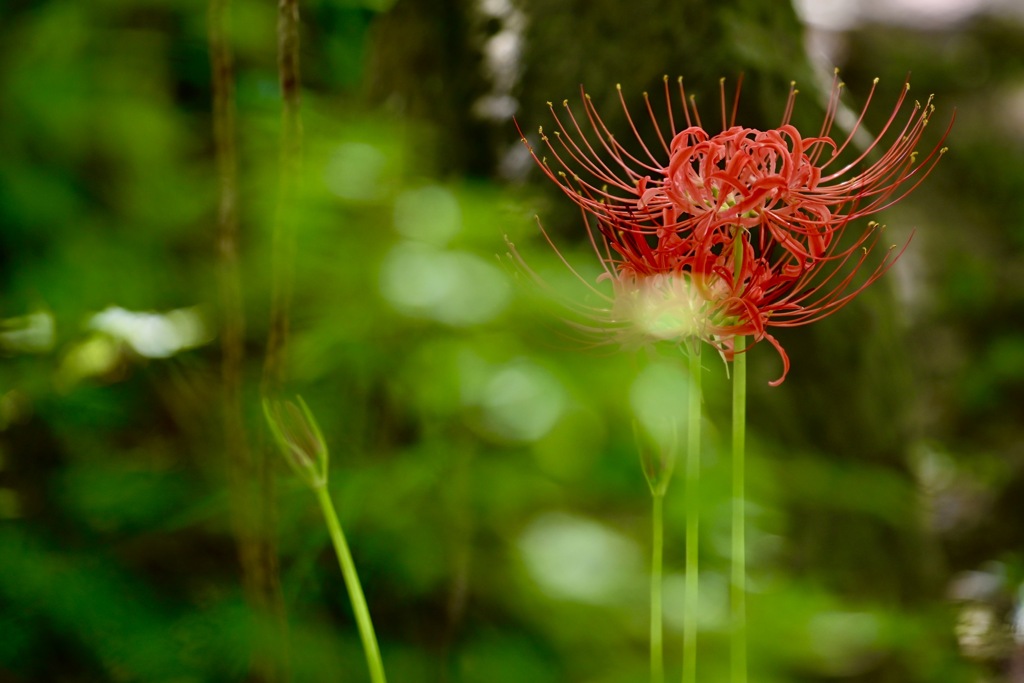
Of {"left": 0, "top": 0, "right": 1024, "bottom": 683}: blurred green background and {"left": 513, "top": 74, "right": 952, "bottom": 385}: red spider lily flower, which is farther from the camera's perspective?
{"left": 0, "top": 0, "right": 1024, "bottom": 683}: blurred green background

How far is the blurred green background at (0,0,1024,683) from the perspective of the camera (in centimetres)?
73

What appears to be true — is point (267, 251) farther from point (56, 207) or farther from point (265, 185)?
point (56, 207)

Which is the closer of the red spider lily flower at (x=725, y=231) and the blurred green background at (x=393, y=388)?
the red spider lily flower at (x=725, y=231)

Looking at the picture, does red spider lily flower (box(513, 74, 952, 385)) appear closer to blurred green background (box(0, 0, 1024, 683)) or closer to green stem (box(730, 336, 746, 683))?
green stem (box(730, 336, 746, 683))

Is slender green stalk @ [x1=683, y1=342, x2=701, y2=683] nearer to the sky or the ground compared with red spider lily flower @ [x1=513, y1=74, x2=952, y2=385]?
nearer to the ground

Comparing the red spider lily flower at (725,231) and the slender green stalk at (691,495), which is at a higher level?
the red spider lily flower at (725,231)

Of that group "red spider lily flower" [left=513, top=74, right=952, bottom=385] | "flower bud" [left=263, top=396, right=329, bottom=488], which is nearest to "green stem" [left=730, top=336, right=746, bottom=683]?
"red spider lily flower" [left=513, top=74, right=952, bottom=385]

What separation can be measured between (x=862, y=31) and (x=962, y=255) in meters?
0.84

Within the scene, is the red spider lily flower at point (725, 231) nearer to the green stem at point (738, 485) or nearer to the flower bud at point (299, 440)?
the green stem at point (738, 485)

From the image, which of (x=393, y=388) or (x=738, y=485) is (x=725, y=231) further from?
(x=393, y=388)

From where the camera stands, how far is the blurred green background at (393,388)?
0.73 m

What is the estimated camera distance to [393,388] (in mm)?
798

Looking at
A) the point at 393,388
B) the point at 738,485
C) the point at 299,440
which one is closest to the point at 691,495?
the point at 738,485

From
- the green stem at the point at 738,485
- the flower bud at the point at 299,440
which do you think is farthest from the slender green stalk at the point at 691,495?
the flower bud at the point at 299,440
